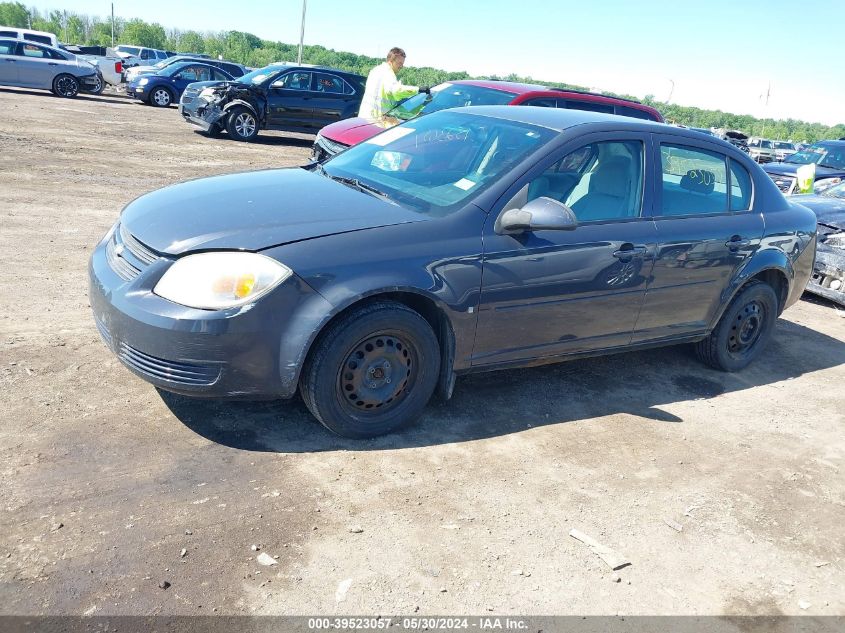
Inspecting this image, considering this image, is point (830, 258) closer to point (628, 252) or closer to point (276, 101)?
point (628, 252)

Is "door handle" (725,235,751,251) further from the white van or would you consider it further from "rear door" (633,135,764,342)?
the white van

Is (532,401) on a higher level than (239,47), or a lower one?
lower

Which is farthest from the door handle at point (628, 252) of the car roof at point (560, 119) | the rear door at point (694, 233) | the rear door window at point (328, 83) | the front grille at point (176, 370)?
the rear door window at point (328, 83)

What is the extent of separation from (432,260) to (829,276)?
18.9 ft

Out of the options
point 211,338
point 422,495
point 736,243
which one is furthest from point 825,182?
point 211,338

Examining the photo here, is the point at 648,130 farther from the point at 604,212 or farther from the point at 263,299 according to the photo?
the point at 263,299

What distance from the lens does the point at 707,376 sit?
554cm

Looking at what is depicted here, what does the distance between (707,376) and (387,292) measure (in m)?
3.02

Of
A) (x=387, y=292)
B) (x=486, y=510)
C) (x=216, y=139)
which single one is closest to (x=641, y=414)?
(x=486, y=510)

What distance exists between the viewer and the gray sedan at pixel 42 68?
68.4 feet

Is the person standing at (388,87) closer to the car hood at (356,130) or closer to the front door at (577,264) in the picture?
the car hood at (356,130)

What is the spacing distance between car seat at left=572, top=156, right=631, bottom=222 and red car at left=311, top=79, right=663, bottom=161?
5.13 meters

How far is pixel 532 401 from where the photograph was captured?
15.3 ft

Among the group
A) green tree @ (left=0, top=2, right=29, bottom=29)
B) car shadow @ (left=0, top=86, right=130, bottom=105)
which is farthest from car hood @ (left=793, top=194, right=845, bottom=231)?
green tree @ (left=0, top=2, right=29, bottom=29)
